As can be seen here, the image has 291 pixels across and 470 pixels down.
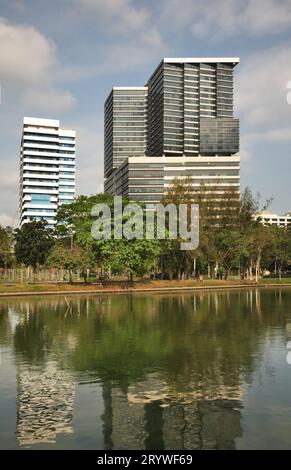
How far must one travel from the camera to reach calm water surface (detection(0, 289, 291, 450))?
1048 cm

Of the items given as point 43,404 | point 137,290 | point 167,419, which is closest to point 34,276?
point 137,290

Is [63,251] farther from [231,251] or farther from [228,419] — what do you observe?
[228,419]

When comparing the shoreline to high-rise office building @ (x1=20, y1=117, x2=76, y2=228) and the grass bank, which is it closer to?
the grass bank

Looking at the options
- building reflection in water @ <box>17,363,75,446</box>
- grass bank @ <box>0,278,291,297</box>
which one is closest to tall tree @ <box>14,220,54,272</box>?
grass bank @ <box>0,278,291,297</box>

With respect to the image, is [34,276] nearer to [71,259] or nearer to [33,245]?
[33,245]

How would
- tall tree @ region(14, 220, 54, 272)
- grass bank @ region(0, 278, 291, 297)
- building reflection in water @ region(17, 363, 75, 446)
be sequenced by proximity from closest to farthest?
1. building reflection in water @ region(17, 363, 75, 446)
2. grass bank @ region(0, 278, 291, 297)
3. tall tree @ region(14, 220, 54, 272)

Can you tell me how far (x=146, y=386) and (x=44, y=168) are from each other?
167 meters

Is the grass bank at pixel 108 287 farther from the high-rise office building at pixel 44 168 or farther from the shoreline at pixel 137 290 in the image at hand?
the high-rise office building at pixel 44 168

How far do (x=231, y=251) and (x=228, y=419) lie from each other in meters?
66.2

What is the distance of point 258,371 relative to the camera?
627 inches

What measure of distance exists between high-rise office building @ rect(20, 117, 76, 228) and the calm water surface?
151 m

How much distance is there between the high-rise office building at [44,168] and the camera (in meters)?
→ 174

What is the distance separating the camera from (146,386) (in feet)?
Answer: 46.3

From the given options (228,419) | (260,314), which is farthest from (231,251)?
(228,419)
